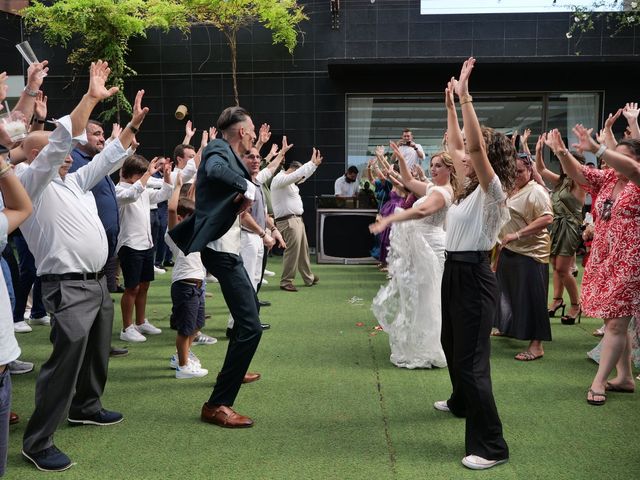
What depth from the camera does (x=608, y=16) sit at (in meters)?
12.8

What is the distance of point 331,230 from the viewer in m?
11.8

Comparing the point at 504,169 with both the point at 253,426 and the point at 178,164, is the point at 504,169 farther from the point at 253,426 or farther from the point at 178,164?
the point at 178,164

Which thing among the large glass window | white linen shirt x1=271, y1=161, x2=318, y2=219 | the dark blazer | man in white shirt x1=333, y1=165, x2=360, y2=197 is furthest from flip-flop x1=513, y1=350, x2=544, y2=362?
the large glass window

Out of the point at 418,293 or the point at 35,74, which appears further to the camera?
the point at 418,293

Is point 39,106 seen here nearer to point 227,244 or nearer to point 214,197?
point 214,197

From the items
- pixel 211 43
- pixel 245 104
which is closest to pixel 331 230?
pixel 245 104

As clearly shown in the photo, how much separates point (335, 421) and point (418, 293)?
1.58m

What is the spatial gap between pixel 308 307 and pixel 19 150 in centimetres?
515

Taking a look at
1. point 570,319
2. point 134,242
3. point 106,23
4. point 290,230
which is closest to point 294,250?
point 290,230

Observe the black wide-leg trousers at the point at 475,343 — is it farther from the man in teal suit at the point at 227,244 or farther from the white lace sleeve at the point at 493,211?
the man in teal suit at the point at 227,244

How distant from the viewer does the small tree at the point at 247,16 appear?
12375mm

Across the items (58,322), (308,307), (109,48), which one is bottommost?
(308,307)

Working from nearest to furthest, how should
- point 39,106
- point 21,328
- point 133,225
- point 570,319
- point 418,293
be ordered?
point 39,106, point 418,293, point 133,225, point 21,328, point 570,319

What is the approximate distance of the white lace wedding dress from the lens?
201 inches
